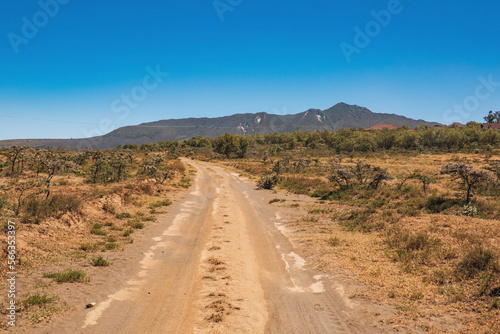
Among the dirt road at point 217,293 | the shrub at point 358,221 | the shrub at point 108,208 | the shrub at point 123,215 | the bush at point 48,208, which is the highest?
the bush at point 48,208

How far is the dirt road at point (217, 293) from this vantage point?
6402mm

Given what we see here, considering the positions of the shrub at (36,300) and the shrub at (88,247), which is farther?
the shrub at (88,247)

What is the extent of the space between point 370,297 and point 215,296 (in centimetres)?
442

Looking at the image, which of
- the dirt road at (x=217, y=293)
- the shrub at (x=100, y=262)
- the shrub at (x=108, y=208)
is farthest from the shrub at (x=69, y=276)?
the shrub at (x=108, y=208)

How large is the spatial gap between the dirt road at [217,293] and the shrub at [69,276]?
76 centimetres

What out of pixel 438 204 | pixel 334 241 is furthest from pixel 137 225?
pixel 438 204

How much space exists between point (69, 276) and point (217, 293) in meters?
4.41

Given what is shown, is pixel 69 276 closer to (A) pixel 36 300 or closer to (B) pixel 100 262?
(B) pixel 100 262

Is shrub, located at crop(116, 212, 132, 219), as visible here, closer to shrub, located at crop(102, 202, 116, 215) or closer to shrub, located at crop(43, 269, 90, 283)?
shrub, located at crop(102, 202, 116, 215)

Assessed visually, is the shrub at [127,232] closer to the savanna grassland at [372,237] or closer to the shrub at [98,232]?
the savanna grassland at [372,237]

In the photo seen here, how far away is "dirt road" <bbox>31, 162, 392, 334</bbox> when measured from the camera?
6.40m

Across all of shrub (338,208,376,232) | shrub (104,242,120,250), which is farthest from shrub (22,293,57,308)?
shrub (338,208,376,232)

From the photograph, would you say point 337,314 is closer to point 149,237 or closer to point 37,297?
point 37,297

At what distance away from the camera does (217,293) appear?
25.6ft
